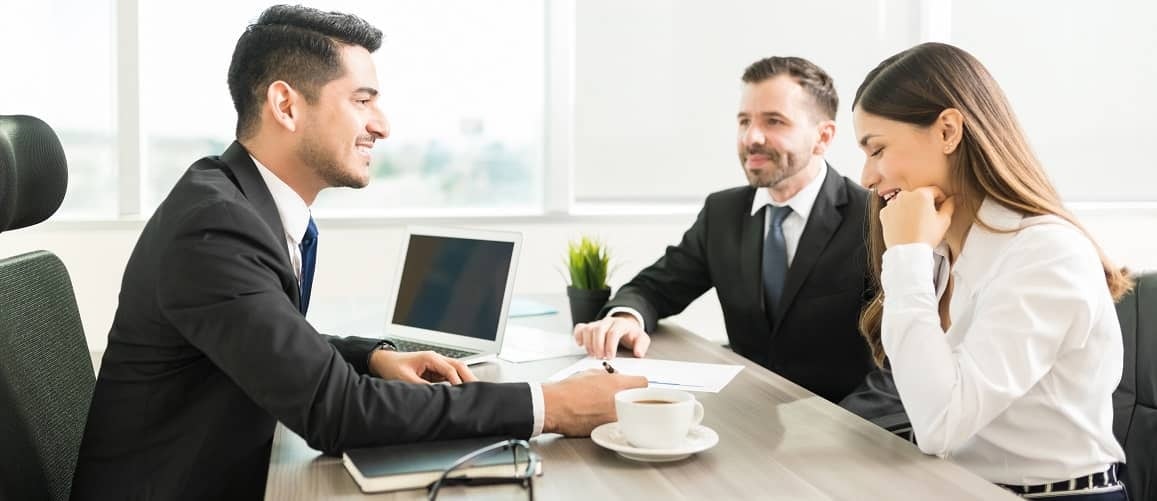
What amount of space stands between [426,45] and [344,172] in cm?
256

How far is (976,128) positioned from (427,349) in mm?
1120

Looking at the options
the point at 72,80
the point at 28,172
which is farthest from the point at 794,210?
the point at 72,80

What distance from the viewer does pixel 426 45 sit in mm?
4266

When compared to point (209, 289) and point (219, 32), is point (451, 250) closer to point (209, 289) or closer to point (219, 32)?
Result: point (209, 289)

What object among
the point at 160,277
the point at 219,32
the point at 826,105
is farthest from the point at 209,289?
the point at 219,32

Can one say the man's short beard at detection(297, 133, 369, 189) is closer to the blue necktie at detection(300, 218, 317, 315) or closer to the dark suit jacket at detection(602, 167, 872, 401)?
the blue necktie at detection(300, 218, 317, 315)

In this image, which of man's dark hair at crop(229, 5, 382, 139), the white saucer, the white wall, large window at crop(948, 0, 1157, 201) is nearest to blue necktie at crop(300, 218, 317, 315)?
man's dark hair at crop(229, 5, 382, 139)

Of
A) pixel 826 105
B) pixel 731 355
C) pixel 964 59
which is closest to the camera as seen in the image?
pixel 964 59

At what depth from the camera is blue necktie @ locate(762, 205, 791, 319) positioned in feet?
8.22

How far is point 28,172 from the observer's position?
1445mm

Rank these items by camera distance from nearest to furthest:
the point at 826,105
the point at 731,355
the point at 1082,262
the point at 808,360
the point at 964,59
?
the point at 1082,262 → the point at 964,59 → the point at 731,355 → the point at 808,360 → the point at 826,105

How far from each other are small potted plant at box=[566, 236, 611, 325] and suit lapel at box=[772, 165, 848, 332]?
414 millimetres

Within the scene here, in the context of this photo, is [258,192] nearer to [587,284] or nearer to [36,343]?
[36,343]

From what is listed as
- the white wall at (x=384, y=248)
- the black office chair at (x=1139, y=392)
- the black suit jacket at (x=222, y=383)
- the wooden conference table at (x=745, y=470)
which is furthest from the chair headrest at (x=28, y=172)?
the white wall at (x=384, y=248)
